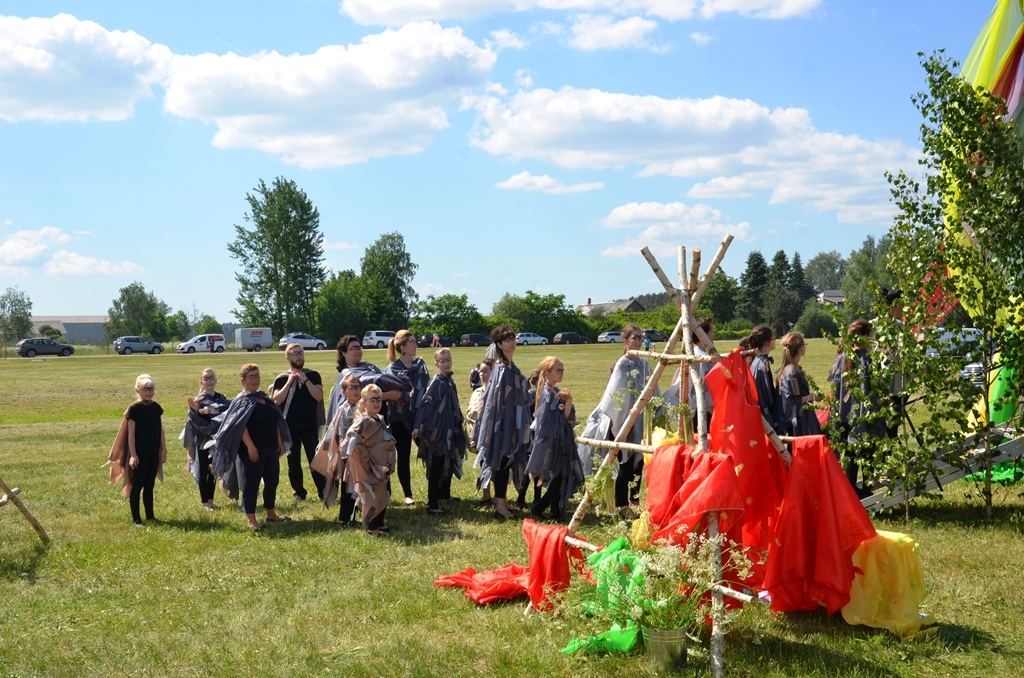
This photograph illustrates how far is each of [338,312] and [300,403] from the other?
2891 inches

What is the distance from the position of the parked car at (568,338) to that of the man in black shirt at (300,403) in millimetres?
68333

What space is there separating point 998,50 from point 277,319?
78.8 metres

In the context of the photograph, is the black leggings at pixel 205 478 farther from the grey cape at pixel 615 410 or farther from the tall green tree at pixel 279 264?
the tall green tree at pixel 279 264

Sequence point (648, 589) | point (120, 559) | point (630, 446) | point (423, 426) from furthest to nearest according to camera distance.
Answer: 1. point (423, 426)
2. point (120, 559)
3. point (630, 446)
4. point (648, 589)

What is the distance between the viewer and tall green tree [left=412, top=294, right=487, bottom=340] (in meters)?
80.6

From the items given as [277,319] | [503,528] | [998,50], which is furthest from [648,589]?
[277,319]

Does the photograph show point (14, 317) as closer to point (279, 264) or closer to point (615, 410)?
point (279, 264)

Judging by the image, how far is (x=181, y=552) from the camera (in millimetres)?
9305

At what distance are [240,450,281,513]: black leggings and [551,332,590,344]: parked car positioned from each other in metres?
69.6

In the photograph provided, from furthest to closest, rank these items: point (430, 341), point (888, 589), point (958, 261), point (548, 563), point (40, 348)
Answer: point (430, 341) → point (40, 348) → point (958, 261) → point (548, 563) → point (888, 589)

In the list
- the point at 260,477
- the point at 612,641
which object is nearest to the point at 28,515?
the point at 260,477

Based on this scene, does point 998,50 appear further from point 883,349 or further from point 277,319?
point 277,319

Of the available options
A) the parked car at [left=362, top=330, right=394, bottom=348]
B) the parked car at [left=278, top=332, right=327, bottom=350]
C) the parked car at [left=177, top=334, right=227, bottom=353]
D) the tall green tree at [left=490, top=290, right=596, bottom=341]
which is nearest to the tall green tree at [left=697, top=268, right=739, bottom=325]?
the tall green tree at [left=490, top=290, right=596, bottom=341]

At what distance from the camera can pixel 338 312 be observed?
8388 centimetres
